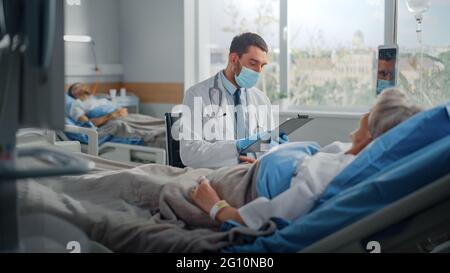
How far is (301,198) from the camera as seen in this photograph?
1.03m

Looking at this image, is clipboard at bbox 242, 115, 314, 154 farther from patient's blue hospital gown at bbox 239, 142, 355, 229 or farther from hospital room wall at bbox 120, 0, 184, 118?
hospital room wall at bbox 120, 0, 184, 118

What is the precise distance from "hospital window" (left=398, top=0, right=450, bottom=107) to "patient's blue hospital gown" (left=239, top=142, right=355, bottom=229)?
0.33 meters

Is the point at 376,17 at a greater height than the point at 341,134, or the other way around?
the point at 376,17

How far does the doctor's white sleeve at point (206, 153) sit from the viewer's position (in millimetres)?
1389

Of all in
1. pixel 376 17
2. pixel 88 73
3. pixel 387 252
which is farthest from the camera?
pixel 88 73

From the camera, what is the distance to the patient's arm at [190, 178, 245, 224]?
1061 millimetres

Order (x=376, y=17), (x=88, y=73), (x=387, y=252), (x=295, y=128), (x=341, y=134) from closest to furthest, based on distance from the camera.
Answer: (x=387, y=252) → (x=341, y=134) → (x=295, y=128) → (x=376, y=17) → (x=88, y=73)

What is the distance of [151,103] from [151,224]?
6.67ft

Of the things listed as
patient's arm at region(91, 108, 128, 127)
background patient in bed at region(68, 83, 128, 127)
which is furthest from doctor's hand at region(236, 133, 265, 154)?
patient's arm at region(91, 108, 128, 127)

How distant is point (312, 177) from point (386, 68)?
1.65ft

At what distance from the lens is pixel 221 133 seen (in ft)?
4.93

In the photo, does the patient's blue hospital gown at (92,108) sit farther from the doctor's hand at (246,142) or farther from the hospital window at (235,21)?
the doctor's hand at (246,142)
